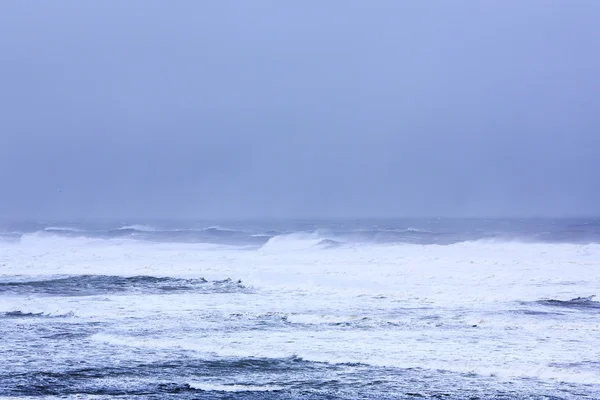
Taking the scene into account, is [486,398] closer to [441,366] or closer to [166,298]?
[441,366]

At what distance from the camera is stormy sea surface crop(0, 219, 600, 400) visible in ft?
31.5

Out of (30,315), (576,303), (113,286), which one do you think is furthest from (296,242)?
(30,315)

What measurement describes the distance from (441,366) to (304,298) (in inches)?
343

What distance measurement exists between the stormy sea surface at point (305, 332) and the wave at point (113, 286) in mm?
75

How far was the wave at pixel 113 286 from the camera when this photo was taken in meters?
21.2

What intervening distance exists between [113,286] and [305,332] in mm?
11287

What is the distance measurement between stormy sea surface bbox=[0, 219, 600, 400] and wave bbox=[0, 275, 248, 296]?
0.07m

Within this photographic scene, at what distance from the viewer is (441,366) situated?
34.8 feet

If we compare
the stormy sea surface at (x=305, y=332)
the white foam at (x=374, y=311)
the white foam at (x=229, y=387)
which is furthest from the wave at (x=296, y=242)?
the white foam at (x=229, y=387)

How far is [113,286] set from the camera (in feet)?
74.4

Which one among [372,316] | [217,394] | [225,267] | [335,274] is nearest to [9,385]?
[217,394]

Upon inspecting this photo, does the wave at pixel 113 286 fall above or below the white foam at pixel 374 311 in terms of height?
below

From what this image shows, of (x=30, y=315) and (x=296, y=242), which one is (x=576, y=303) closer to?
(x=30, y=315)

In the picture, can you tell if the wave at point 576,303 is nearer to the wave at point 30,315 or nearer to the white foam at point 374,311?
the white foam at point 374,311
